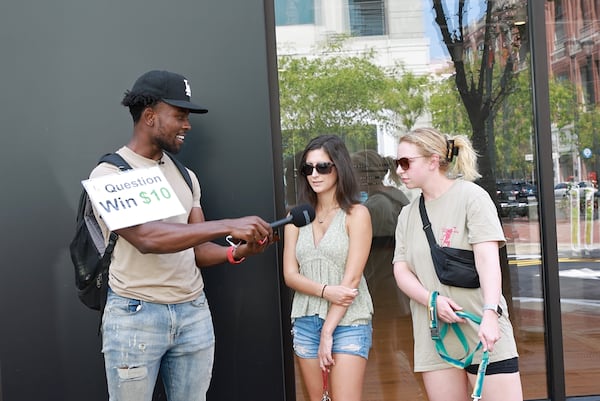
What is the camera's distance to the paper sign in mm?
2518

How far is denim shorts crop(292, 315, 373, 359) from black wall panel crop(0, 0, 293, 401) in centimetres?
52

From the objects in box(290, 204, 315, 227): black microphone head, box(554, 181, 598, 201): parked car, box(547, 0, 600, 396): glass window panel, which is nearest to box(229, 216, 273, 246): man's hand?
box(290, 204, 315, 227): black microphone head

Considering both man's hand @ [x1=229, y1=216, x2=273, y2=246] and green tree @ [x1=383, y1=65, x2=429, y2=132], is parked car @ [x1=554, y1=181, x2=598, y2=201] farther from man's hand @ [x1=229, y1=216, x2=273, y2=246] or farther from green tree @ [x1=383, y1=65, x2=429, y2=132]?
man's hand @ [x1=229, y1=216, x2=273, y2=246]

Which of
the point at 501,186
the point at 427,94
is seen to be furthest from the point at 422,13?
the point at 501,186

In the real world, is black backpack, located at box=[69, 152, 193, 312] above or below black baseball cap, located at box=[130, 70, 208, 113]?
below

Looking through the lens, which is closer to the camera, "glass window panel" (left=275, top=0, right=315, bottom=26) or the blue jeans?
the blue jeans

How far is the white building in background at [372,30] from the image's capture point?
4.75 m

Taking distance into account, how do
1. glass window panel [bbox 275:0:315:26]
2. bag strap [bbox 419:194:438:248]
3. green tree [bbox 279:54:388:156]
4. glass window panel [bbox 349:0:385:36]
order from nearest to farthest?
bag strap [bbox 419:194:438:248] < glass window panel [bbox 275:0:315:26] < green tree [bbox 279:54:388:156] < glass window panel [bbox 349:0:385:36]

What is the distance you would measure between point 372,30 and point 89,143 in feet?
7.93

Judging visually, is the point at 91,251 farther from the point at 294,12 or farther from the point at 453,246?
the point at 294,12

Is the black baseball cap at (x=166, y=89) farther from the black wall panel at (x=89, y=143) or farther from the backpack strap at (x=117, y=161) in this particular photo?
the black wall panel at (x=89, y=143)

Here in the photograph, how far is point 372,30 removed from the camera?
5.07m

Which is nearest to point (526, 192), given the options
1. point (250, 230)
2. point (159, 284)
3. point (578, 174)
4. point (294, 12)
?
point (578, 174)

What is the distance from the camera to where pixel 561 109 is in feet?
18.0
